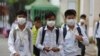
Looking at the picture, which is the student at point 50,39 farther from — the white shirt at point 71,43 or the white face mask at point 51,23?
the white shirt at point 71,43

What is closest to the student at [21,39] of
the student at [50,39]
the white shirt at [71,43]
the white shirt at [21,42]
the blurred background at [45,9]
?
the white shirt at [21,42]

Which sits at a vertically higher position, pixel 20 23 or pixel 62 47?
pixel 20 23

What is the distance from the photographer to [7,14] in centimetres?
4641

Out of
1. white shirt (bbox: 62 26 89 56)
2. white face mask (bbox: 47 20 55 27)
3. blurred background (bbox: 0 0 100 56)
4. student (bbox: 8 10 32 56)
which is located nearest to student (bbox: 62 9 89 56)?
white shirt (bbox: 62 26 89 56)

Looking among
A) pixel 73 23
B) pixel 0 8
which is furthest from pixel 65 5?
pixel 73 23

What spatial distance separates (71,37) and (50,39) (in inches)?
16.4

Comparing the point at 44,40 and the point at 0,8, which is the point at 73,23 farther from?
the point at 0,8

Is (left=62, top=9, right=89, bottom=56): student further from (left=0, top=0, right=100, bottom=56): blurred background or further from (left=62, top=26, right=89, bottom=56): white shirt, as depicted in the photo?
(left=0, top=0, right=100, bottom=56): blurred background

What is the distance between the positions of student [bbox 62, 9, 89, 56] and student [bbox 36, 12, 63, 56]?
0.14 meters

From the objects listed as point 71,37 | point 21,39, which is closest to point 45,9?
point 71,37

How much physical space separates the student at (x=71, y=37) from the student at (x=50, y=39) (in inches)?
5.7

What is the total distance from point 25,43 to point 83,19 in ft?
19.2

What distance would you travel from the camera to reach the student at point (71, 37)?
773 cm

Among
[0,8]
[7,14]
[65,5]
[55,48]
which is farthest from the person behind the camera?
[7,14]
